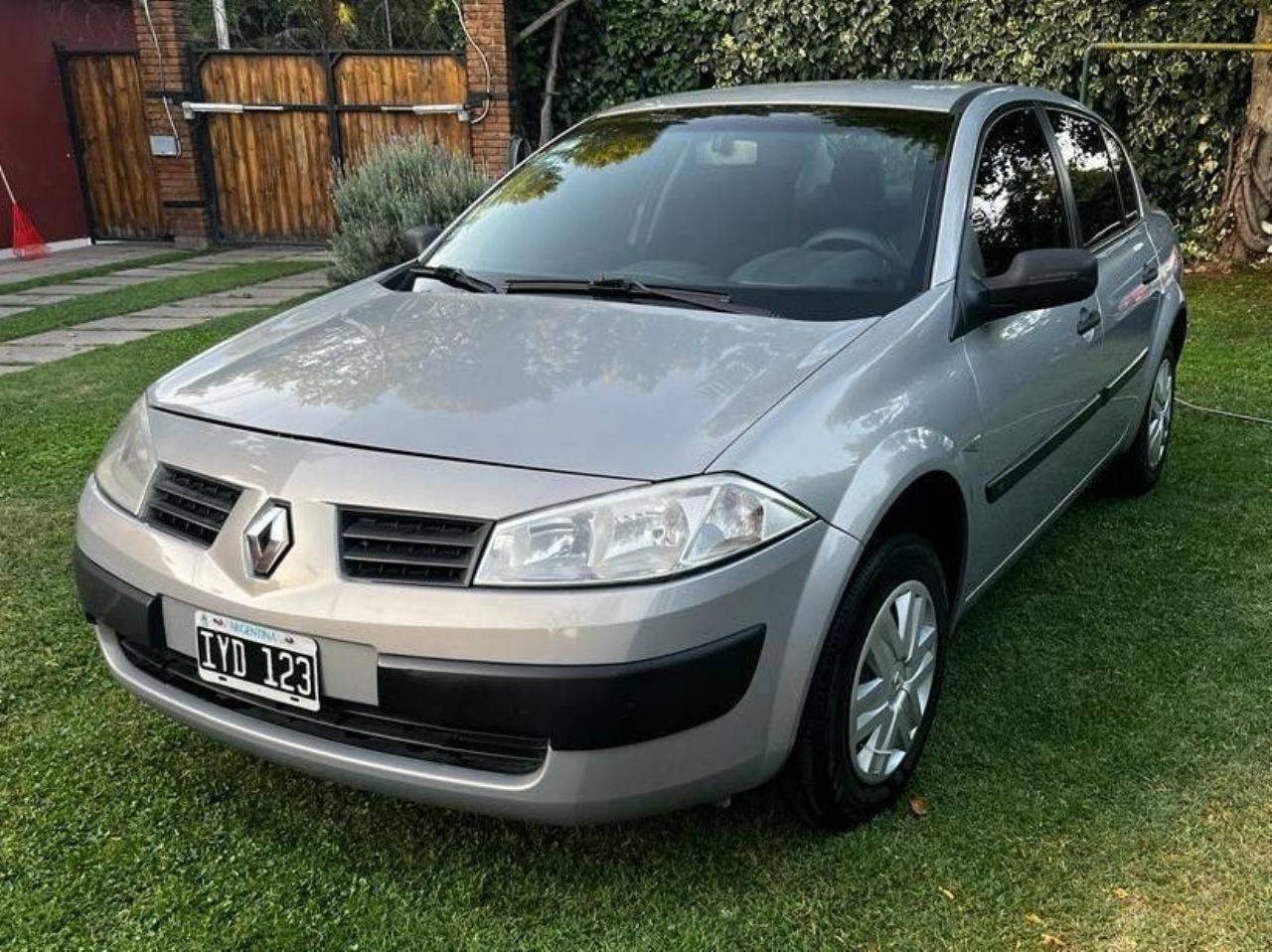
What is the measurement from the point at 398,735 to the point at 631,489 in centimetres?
63

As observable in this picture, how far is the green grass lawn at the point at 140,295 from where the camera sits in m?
8.28

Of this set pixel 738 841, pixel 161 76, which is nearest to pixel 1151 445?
pixel 738 841

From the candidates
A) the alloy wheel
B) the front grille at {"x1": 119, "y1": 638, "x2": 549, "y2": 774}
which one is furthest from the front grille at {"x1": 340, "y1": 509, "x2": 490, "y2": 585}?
the alloy wheel

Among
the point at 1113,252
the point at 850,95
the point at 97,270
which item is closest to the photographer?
the point at 850,95

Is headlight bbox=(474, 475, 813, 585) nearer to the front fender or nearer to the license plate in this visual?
the front fender

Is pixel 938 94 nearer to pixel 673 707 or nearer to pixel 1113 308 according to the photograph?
pixel 1113 308

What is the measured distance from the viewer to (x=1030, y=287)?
9.12 ft

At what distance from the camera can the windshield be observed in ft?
9.45

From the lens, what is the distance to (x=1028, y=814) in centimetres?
255

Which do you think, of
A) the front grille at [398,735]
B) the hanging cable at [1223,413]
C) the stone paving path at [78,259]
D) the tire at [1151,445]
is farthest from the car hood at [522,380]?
the stone paving path at [78,259]

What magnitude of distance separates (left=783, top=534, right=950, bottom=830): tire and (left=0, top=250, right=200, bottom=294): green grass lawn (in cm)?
945

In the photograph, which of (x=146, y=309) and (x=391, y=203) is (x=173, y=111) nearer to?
(x=146, y=309)

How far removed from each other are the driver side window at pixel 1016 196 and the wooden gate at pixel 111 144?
1132 centimetres

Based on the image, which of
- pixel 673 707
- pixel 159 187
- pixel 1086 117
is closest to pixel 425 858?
pixel 673 707
